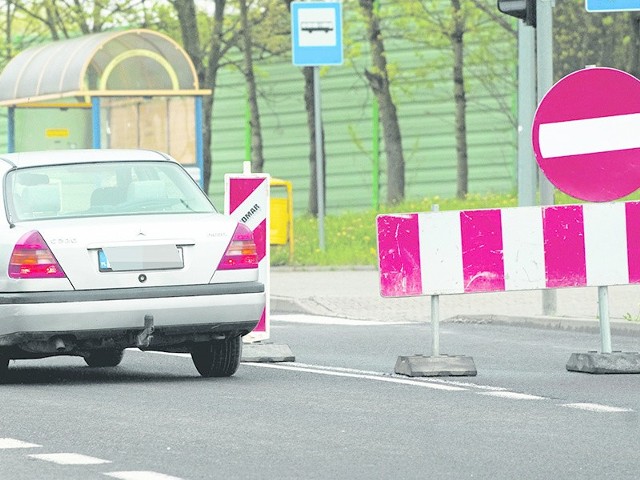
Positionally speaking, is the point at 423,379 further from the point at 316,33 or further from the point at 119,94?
the point at 119,94

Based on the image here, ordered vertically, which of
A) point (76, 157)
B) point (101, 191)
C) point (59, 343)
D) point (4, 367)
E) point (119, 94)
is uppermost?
point (119, 94)

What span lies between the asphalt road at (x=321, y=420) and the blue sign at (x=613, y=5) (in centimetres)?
308

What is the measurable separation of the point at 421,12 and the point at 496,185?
778cm

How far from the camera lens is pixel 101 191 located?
12.1 meters

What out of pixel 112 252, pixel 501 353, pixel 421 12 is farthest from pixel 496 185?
pixel 112 252

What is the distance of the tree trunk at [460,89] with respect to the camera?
34781mm

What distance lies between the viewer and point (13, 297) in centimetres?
1138

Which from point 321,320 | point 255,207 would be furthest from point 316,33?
point 255,207

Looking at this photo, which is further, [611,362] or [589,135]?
[589,135]

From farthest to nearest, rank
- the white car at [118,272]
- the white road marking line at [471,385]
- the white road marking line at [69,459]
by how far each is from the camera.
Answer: the white car at [118,272]
the white road marking line at [471,385]
the white road marking line at [69,459]

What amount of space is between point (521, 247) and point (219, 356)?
201cm

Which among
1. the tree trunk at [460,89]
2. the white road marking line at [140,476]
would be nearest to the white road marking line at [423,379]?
the white road marking line at [140,476]

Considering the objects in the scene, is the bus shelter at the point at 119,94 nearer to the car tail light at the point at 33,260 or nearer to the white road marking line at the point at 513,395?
the car tail light at the point at 33,260

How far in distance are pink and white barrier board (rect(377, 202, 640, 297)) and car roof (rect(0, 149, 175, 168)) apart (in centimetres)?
163
